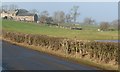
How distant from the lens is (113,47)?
22109 millimetres

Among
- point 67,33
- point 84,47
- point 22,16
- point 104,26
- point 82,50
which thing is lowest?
point 104,26

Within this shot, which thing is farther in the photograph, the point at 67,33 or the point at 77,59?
the point at 67,33

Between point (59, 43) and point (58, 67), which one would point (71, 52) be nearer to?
point (59, 43)

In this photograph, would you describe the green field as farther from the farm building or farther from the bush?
the farm building

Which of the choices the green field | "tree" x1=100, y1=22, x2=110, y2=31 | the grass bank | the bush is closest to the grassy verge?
the grass bank

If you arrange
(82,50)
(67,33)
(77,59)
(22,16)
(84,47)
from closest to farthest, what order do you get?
(77,59), (84,47), (82,50), (67,33), (22,16)

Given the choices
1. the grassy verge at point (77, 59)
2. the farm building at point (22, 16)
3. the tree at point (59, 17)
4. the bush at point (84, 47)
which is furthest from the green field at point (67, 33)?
the tree at point (59, 17)

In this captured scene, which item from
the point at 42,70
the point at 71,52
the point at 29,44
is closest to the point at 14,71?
the point at 42,70

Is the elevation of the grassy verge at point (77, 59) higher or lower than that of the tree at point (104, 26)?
higher

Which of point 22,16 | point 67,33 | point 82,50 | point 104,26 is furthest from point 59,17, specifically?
point 82,50

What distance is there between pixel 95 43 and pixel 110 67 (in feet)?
12.5

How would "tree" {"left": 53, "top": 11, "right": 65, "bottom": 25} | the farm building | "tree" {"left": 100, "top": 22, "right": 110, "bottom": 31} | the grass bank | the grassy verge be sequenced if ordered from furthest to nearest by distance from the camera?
1. "tree" {"left": 53, "top": 11, "right": 65, "bottom": 25}
2. the farm building
3. "tree" {"left": 100, "top": 22, "right": 110, "bottom": 31}
4. the grass bank
5. the grassy verge

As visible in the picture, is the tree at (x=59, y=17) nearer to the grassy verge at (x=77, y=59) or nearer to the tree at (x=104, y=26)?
the tree at (x=104, y=26)

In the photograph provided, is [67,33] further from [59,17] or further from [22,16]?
[59,17]
